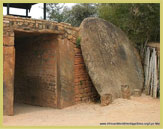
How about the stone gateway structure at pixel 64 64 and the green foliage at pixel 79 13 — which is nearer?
the stone gateway structure at pixel 64 64

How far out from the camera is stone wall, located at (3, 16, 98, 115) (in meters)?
6.84

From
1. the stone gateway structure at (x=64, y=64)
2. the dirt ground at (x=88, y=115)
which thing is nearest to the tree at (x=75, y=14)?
the stone gateway structure at (x=64, y=64)

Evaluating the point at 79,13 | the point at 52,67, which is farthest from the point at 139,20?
the point at 79,13

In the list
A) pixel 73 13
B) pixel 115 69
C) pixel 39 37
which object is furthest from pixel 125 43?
pixel 73 13

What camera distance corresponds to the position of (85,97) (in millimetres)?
7492

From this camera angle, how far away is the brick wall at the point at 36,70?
702 cm

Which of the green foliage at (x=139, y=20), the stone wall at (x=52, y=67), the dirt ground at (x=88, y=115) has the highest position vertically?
the green foliage at (x=139, y=20)

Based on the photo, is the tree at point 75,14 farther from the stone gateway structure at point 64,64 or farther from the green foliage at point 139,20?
the stone gateway structure at point 64,64

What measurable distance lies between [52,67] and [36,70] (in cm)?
72

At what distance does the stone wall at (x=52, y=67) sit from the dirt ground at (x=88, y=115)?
0.51 m

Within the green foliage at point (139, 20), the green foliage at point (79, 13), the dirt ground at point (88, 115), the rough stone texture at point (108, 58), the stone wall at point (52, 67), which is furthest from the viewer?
the green foliage at point (79, 13)

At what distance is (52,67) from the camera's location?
6.98 m

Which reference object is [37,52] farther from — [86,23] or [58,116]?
[58,116]

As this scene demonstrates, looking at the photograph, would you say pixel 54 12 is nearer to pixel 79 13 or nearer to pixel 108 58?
pixel 79 13
